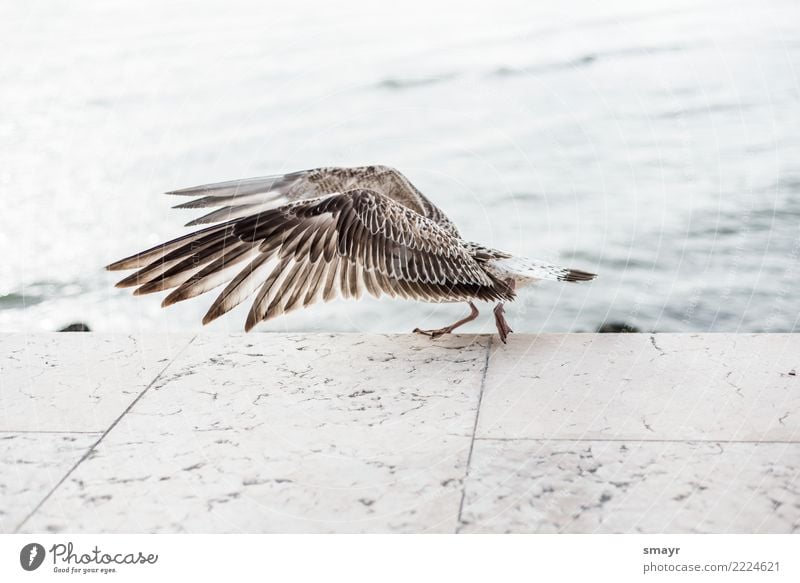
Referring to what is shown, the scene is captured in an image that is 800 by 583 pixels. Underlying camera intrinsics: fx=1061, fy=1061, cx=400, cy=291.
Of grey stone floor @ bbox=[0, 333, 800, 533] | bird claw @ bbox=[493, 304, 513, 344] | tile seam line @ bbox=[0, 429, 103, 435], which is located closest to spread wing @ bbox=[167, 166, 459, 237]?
bird claw @ bbox=[493, 304, 513, 344]

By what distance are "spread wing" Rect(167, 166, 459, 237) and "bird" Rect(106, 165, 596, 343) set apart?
1.53ft

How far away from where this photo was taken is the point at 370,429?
3871mm

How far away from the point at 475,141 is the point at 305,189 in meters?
6.05

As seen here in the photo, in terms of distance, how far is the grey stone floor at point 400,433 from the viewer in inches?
130

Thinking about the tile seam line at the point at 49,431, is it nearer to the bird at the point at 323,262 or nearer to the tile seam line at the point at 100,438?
the tile seam line at the point at 100,438

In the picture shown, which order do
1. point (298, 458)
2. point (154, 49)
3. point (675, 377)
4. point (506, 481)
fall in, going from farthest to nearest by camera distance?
point (154, 49) < point (675, 377) < point (298, 458) < point (506, 481)

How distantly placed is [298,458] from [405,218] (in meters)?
1.19

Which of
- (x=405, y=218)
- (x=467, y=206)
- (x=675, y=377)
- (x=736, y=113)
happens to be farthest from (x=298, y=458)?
(x=736, y=113)

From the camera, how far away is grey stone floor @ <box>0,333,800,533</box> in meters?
3.31

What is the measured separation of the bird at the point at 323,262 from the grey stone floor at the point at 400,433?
302 millimetres

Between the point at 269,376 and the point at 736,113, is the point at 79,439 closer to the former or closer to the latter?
the point at 269,376

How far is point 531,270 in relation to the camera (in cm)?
461

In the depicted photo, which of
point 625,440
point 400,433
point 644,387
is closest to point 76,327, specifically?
point 400,433
